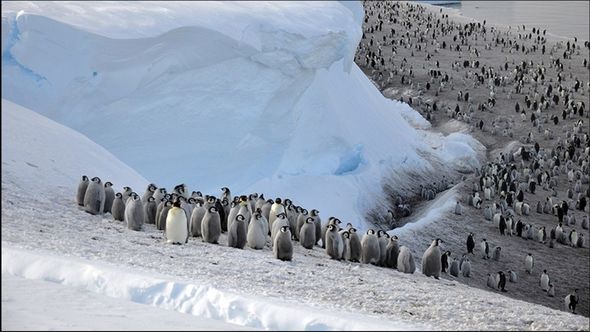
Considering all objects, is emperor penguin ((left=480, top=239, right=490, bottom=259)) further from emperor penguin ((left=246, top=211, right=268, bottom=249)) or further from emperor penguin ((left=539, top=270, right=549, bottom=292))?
emperor penguin ((left=246, top=211, right=268, bottom=249))

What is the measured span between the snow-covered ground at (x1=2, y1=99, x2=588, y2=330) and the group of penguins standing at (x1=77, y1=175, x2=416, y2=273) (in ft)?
0.72

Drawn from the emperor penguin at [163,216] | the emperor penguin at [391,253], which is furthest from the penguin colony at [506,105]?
the emperor penguin at [163,216]

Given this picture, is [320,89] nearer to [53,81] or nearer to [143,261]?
[53,81]

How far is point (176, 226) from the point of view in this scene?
34.5ft

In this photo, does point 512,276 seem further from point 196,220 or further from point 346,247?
point 196,220

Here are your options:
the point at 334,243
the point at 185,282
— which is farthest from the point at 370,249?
the point at 185,282

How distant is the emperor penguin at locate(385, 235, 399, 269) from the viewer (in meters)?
12.6

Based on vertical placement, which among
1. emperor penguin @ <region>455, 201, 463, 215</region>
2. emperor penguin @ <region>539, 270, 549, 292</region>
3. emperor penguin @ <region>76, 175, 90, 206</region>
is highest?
emperor penguin @ <region>455, 201, 463, 215</region>

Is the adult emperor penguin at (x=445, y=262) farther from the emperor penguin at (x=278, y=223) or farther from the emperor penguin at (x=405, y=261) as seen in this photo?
the emperor penguin at (x=278, y=223)

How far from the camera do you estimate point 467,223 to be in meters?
19.8

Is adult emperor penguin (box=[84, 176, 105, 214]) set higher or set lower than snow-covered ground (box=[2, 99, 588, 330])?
higher

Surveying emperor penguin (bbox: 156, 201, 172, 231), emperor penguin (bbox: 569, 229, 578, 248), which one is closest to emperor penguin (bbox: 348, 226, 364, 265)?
emperor penguin (bbox: 156, 201, 172, 231)

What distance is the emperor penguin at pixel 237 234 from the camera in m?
11.3

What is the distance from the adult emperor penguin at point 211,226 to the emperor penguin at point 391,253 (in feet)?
9.23
